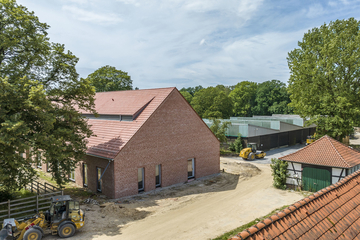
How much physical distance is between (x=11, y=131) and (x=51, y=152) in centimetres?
255

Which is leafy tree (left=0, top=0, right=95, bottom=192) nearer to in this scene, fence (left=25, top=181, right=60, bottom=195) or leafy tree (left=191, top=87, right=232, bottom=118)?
fence (left=25, top=181, right=60, bottom=195)

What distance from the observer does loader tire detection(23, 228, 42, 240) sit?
36.6ft

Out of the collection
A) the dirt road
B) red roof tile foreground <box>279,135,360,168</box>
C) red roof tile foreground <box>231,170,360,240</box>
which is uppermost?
red roof tile foreground <box>231,170,360,240</box>

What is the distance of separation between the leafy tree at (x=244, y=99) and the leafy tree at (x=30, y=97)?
199 feet

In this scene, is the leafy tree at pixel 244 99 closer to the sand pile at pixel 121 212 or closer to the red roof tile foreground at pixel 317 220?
the sand pile at pixel 121 212

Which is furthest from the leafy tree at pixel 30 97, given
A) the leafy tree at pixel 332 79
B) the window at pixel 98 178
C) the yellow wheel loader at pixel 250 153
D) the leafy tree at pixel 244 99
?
the leafy tree at pixel 244 99

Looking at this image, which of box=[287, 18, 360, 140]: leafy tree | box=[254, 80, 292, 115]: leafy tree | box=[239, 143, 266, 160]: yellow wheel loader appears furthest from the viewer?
box=[254, 80, 292, 115]: leafy tree

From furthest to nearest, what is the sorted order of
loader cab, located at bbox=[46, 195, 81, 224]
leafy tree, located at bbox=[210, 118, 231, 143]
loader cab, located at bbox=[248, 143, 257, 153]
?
1. leafy tree, located at bbox=[210, 118, 231, 143]
2. loader cab, located at bbox=[248, 143, 257, 153]
3. loader cab, located at bbox=[46, 195, 81, 224]

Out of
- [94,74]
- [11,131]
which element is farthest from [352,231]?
[94,74]

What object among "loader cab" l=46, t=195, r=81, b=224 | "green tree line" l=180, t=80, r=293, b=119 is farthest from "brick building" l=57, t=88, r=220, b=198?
"green tree line" l=180, t=80, r=293, b=119

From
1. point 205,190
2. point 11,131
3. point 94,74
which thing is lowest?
point 205,190

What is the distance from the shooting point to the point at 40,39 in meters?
15.5

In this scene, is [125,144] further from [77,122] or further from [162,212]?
→ [162,212]

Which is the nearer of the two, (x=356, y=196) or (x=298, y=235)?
(x=298, y=235)
